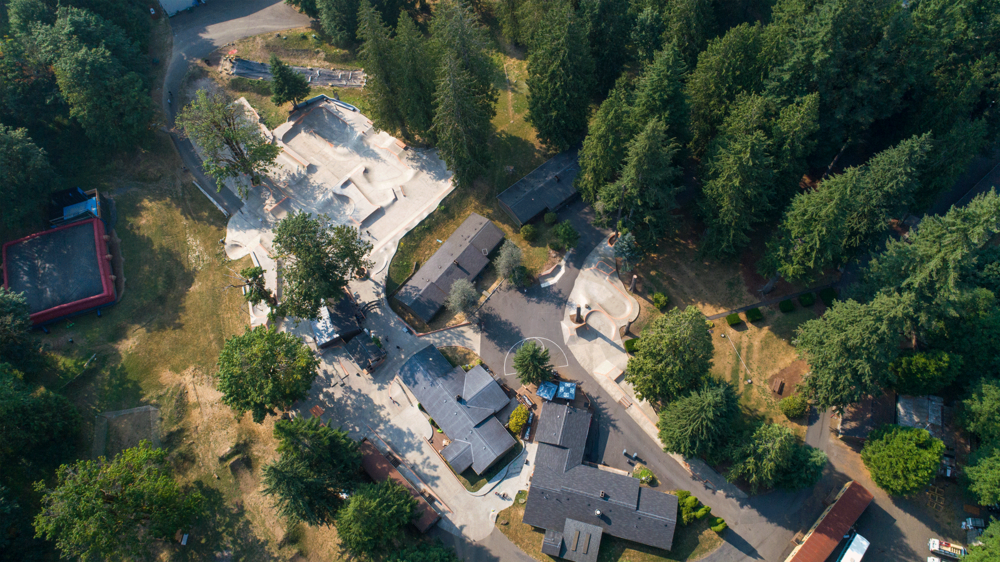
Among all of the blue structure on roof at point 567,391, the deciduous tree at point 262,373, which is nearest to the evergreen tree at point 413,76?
the deciduous tree at point 262,373

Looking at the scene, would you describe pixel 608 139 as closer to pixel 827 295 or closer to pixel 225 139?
pixel 827 295

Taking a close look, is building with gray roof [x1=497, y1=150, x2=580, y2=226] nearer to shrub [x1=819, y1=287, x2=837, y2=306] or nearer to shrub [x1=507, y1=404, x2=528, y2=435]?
shrub [x1=507, y1=404, x2=528, y2=435]

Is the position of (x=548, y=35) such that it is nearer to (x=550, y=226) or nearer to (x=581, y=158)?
(x=581, y=158)

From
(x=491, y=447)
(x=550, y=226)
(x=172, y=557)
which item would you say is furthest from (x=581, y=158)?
(x=172, y=557)

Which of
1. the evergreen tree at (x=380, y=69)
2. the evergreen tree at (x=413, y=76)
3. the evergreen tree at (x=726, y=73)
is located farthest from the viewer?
the evergreen tree at (x=413, y=76)

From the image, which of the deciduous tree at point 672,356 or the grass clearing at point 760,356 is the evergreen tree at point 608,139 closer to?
the deciduous tree at point 672,356
